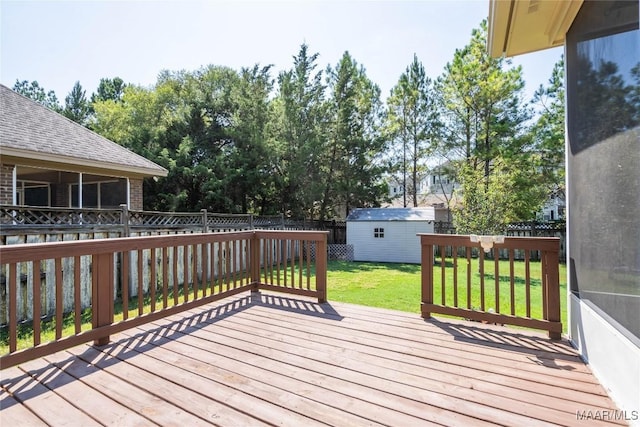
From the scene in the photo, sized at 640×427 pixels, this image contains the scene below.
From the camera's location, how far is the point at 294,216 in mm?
14953

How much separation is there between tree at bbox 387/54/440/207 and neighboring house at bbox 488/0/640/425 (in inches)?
533

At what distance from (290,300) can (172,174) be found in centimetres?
1030

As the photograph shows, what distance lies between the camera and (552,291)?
2.81m

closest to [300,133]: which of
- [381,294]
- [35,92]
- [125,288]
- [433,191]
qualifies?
[381,294]

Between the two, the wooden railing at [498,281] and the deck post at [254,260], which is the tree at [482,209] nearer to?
the wooden railing at [498,281]

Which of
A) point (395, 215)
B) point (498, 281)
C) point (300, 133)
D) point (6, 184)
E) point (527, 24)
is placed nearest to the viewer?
point (527, 24)

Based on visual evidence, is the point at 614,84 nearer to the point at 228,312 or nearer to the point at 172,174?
the point at 228,312

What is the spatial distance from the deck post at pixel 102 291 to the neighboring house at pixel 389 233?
34.7 ft

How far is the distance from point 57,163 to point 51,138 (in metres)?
0.87

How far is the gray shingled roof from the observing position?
22.0ft

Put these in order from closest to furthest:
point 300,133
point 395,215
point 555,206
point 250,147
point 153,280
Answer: point 153,280
point 395,215
point 250,147
point 300,133
point 555,206

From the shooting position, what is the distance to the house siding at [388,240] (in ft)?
39.7

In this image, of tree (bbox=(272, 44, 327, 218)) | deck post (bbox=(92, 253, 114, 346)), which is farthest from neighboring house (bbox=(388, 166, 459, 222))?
deck post (bbox=(92, 253, 114, 346))

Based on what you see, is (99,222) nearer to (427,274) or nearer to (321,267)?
(321,267)
